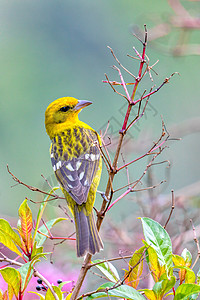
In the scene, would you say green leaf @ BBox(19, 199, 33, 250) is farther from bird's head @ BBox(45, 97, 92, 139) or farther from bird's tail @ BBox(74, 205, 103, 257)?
bird's head @ BBox(45, 97, 92, 139)

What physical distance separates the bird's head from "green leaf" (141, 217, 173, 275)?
194 centimetres

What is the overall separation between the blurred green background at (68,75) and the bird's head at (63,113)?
2.86 metres

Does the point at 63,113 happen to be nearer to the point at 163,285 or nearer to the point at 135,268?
the point at 135,268

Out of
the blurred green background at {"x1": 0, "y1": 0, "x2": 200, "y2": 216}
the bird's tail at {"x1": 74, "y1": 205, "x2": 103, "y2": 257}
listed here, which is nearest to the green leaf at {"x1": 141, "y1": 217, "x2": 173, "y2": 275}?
the bird's tail at {"x1": 74, "y1": 205, "x2": 103, "y2": 257}

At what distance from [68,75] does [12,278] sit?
8.06 metres

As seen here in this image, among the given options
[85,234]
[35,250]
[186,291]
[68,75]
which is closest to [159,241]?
[186,291]

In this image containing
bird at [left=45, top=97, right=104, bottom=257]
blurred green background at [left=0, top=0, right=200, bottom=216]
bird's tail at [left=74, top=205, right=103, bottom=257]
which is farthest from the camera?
blurred green background at [left=0, top=0, right=200, bottom=216]

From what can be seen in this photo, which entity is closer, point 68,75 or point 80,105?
point 80,105

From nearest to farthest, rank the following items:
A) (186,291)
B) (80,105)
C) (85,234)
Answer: (186,291)
(85,234)
(80,105)

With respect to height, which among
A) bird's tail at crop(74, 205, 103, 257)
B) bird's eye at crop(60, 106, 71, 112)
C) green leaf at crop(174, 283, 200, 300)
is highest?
bird's eye at crop(60, 106, 71, 112)

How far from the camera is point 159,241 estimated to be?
149 centimetres

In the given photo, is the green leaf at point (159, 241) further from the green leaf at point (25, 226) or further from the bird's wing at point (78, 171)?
the bird's wing at point (78, 171)

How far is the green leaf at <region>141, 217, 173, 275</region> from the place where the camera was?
1466 mm

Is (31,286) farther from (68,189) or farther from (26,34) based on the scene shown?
(26,34)
